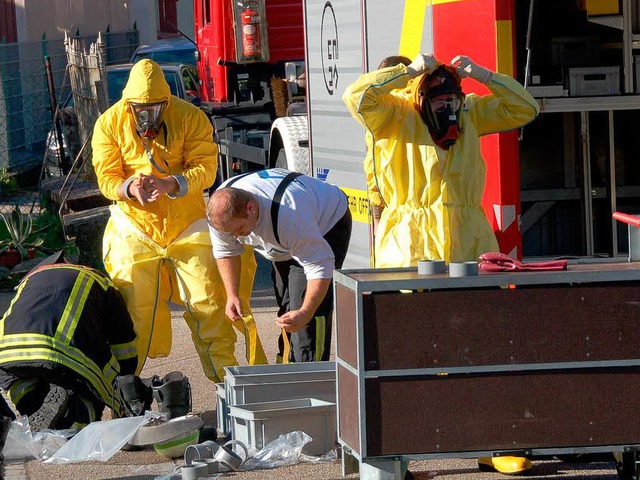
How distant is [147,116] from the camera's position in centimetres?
704

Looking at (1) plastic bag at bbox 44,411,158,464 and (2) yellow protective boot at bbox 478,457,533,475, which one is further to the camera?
(1) plastic bag at bbox 44,411,158,464

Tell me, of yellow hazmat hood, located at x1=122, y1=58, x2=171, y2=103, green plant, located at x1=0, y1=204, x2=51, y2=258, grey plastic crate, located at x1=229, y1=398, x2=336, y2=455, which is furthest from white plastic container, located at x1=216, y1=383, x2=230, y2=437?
green plant, located at x1=0, y1=204, x2=51, y2=258

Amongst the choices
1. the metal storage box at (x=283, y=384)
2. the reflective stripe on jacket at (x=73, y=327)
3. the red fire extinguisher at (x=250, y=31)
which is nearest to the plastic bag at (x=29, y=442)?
the reflective stripe on jacket at (x=73, y=327)

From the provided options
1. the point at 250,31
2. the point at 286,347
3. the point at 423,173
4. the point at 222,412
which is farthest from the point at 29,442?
the point at 250,31

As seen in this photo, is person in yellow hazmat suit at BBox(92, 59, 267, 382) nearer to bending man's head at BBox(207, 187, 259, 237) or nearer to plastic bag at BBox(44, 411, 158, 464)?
plastic bag at BBox(44, 411, 158, 464)

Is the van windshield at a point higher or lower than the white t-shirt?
higher

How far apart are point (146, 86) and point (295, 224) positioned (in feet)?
4.86

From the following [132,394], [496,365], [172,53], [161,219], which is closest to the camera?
[496,365]

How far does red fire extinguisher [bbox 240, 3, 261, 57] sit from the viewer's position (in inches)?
533

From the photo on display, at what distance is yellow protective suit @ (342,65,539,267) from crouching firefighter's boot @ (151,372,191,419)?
119 cm

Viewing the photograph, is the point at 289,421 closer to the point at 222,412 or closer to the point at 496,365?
the point at 222,412

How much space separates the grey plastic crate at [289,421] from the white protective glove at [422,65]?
1540 mm

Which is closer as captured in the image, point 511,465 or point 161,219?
point 511,465

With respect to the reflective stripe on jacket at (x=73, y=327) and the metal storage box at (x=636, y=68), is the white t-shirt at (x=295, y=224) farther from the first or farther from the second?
the metal storage box at (x=636, y=68)
